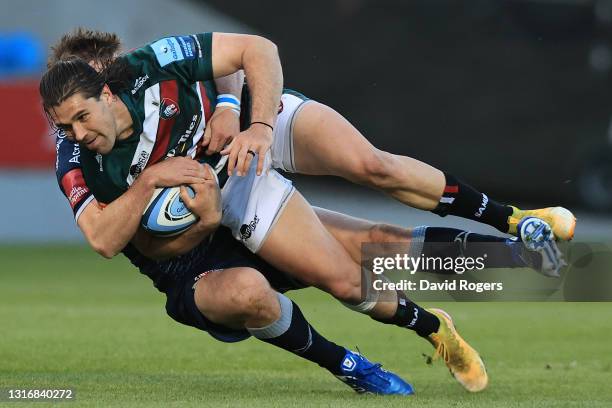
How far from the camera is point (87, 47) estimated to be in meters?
6.39

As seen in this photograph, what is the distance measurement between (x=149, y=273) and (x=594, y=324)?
3995 mm

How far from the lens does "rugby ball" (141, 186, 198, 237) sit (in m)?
5.92

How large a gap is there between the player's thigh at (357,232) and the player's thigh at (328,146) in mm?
425

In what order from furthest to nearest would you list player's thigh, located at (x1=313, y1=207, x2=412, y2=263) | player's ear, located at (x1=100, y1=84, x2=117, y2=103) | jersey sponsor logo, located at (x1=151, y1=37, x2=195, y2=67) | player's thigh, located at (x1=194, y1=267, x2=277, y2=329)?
player's thigh, located at (x1=313, y1=207, x2=412, y2=263), jersey sponsor logo, located at (x1=151, y1=37, x2=195, y2=67), player's thigh, located at (x1=194, y1=267, x2=277, y2=329), player's ear, located at (x1=100, y1=84, x2=117, y2=103)

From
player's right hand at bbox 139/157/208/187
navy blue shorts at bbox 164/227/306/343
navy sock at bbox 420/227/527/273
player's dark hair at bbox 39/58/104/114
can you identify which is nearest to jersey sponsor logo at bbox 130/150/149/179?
player's right hand at bbox 139/157/208/187

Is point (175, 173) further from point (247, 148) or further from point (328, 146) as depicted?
point (328, 146)

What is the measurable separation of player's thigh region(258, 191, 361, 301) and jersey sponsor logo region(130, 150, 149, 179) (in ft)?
2.33

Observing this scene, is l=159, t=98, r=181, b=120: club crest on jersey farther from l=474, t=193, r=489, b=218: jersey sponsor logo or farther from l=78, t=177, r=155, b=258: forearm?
l=474, t=193, r=489, b=218: jersey sponsor logo

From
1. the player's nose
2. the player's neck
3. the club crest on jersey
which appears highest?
the club crest on jersey

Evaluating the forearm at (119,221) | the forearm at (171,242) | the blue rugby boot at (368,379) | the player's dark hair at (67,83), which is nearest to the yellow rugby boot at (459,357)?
the blue rugby boot at (368,379)

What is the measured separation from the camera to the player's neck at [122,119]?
19.3 feet

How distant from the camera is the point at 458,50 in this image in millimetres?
15977

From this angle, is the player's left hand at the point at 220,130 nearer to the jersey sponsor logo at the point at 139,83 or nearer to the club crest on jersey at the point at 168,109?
the club crest on jersey at the point at 168,109

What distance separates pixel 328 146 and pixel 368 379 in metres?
1.15
